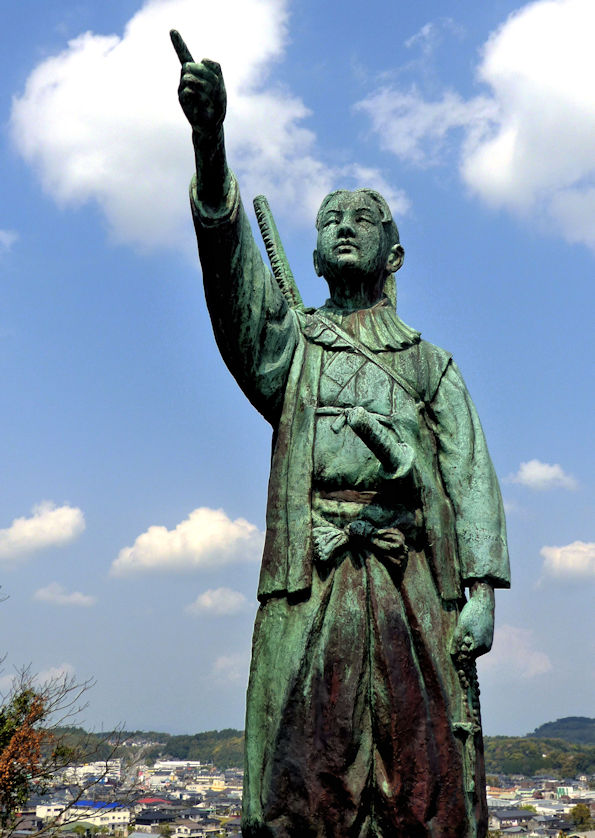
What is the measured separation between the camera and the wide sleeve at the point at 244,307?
5422 millimetres

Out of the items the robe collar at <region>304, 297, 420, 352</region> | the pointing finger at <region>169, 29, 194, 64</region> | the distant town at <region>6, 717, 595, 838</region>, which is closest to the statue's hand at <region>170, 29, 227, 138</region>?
the pointing finger at <region>169, 29, 194, 64</region>

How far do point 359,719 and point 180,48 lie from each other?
353cm

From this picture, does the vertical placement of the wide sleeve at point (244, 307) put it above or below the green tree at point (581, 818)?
above

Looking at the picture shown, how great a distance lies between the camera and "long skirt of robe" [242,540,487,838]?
5176 millimetres

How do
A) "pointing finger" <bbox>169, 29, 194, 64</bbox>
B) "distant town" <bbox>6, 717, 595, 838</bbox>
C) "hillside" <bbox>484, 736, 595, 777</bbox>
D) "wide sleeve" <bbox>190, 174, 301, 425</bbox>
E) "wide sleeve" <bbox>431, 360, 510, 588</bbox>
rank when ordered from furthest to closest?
"hillside" <bbox>484, 736, 595, 777</bbox> < "distant town" <bbox>6, 717, 595, 838</bbox> < "wide sleeve" <bbox>431, 360, 510, 588</bbox> < "wide sleeve" <bbox>190, 174, 301, 425</bbox> < "pointing finger" <bbox>169, 29, 194, 64</bbox>

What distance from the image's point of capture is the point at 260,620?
5621mm

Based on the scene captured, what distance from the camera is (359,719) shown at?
5281 mm

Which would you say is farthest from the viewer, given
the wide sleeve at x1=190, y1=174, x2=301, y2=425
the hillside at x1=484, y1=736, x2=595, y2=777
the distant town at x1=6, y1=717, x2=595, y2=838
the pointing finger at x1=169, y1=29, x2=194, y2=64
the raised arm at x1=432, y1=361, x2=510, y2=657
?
the hillside at x1=484, y1=736, x2=595, y2=777

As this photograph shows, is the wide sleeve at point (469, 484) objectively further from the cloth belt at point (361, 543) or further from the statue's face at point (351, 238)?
the statue's face at point (351, 238)

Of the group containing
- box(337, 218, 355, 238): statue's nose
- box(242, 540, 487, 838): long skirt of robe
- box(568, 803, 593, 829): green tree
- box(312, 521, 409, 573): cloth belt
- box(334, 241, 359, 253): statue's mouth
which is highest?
box(337, 218, 355, 238): statue's nose

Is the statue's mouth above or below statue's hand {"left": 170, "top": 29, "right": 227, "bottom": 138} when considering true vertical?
below

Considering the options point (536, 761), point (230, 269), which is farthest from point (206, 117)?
point (536, 761)

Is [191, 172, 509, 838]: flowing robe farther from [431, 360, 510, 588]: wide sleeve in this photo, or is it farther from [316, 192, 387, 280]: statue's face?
[316, 192, 387, 280]: statue's face

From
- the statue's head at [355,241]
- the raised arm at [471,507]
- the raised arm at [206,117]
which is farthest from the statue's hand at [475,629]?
the raised arm at [206,117]
